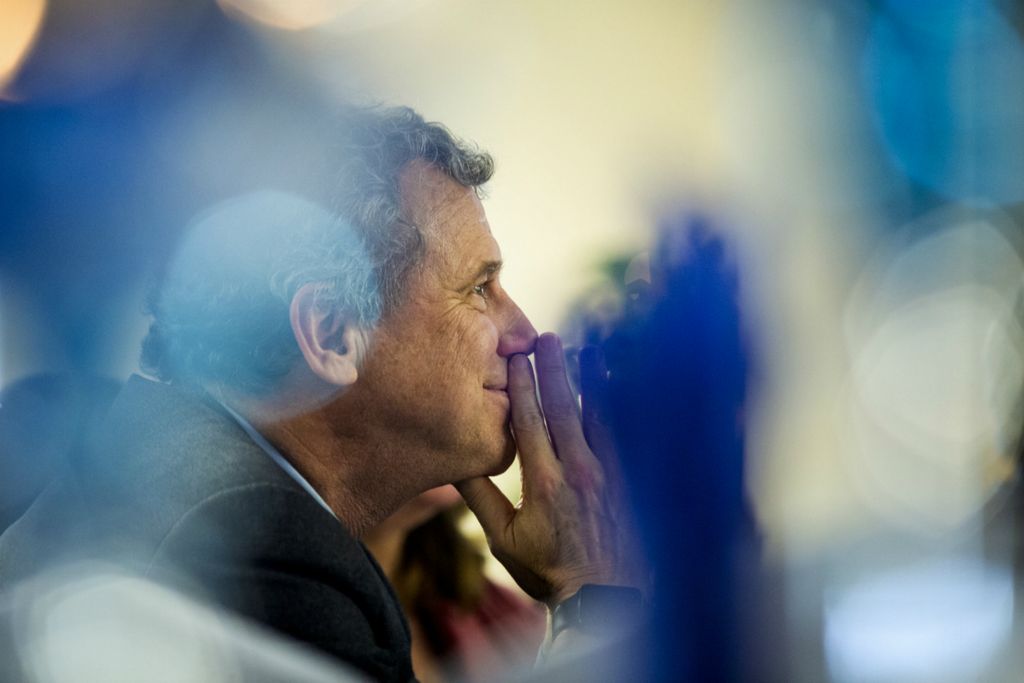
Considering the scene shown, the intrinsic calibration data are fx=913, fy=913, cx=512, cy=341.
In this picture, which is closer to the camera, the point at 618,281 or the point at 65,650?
the point at 65,650

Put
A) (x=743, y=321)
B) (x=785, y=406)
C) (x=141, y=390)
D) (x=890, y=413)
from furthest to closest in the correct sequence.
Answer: (x=890, y=413) → (x=785, y=406) → (x=743, y=321) → (x=141, y=390)

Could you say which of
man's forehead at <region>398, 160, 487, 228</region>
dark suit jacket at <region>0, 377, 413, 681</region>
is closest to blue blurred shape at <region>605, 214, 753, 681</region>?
man's forehead at <region>398, 160, 487, 228</region>

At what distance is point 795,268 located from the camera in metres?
2.42

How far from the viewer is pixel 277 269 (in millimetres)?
1308

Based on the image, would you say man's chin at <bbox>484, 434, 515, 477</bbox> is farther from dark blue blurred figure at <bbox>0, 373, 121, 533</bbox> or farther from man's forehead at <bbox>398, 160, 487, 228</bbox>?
dark blue blurred figure at <bbox>0, 373, 121, 533</bbox>

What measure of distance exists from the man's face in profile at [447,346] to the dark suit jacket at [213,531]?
30cm

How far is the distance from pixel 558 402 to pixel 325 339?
384 mm

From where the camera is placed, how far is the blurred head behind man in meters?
1.30

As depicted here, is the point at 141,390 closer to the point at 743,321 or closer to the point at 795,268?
the point at 743,321

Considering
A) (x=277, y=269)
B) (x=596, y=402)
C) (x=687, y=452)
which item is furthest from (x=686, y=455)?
(x=277, y=269)

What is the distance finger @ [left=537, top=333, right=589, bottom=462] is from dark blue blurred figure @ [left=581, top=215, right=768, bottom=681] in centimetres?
5

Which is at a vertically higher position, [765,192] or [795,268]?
[765,192]

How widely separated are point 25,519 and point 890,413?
6.50 feet

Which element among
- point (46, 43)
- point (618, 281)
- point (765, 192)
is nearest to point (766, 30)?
point (765, 192)
